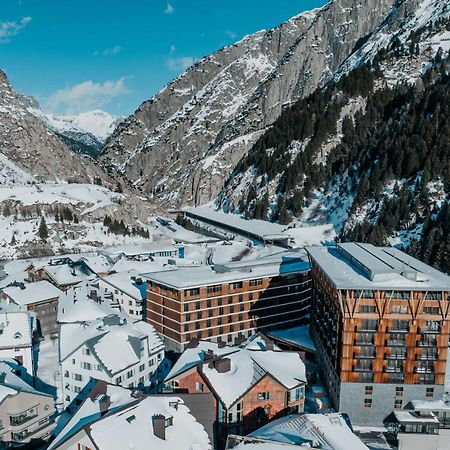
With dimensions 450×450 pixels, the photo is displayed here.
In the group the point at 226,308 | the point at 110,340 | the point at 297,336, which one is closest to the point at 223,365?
the point at 110,340

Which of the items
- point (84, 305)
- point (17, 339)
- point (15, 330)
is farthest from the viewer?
point (84, 305)

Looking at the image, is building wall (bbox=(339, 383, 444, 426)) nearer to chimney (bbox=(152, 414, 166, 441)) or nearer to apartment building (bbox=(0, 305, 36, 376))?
chimney (bbox=(152, 414, 166, 441))

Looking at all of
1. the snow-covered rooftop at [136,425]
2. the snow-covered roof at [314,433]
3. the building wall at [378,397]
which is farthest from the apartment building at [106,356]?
the building wall at [378,397]

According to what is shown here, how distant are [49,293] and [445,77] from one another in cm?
14728

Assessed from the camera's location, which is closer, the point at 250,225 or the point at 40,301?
the point at 40,301

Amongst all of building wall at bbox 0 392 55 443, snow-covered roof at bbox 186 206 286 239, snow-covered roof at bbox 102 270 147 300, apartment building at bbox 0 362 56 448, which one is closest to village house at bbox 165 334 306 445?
building wall at bbox 0 392 55 443

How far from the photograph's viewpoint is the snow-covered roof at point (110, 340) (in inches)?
1880

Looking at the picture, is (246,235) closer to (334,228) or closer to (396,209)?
(334,228)

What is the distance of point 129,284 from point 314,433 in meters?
48.6

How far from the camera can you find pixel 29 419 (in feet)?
133

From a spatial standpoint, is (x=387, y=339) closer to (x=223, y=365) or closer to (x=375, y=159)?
(x=223, y=365)

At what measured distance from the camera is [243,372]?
42469mm

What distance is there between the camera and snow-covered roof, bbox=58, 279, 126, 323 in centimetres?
5988

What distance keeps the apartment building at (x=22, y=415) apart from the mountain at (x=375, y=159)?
3104 inches
